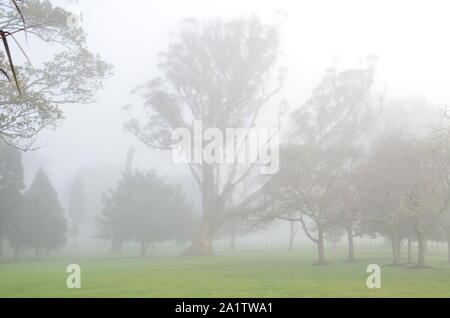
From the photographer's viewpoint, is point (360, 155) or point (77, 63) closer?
point (77, 63)

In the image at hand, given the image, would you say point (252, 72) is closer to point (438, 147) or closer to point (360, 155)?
point (360, 155)

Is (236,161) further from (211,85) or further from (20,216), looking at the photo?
(20,216)

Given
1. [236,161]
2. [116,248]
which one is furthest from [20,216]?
[236,161]

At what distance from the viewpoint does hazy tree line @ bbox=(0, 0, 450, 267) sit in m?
24.4

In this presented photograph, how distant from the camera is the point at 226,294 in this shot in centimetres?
1534

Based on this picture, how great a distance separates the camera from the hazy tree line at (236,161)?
2438 centimetres

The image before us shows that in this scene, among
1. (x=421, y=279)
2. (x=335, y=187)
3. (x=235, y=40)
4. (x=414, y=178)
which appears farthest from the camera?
(x=235, y=40)

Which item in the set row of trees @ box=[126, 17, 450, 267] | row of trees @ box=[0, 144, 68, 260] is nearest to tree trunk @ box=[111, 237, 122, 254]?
row of trees @ box=[0, 144, 68, 260]

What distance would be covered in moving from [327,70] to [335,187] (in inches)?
718

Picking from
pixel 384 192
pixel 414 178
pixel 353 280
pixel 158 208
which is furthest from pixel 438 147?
pixel 158 208

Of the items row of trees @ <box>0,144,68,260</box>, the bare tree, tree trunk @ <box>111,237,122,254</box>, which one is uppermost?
the bare tree

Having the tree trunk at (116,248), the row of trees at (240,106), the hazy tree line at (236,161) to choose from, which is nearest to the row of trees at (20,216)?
the hazy tree line at (236,161)

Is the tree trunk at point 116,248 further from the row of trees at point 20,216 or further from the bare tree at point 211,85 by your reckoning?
the bare tree at point 211,85

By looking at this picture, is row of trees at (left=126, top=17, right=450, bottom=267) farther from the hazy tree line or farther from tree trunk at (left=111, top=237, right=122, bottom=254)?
tree trunk at (left=111, top=237, right=122, bottom=254)
